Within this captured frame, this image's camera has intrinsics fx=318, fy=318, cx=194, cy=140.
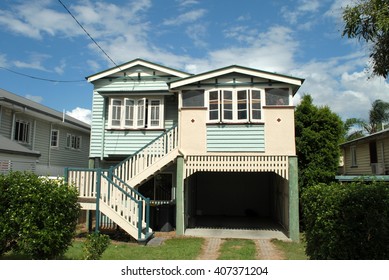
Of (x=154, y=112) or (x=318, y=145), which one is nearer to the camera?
(x=318, y=145)

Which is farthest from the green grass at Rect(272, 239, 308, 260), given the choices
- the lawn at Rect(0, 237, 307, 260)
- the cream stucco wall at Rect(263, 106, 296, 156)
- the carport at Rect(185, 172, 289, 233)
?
the carport at Rect(185, 172, 289, 233)

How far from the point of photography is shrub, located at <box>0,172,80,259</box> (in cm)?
604

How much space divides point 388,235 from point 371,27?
4.94m

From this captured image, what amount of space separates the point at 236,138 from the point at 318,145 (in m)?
3.47

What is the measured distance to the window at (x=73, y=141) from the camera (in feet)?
72.6

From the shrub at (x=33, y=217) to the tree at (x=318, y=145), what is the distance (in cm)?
927

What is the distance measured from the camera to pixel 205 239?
10.8 meters

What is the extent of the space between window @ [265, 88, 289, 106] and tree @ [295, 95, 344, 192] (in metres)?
1.69

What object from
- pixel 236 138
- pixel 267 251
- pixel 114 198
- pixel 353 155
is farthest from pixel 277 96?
pixel 353 155

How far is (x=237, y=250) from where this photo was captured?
9.09 meters

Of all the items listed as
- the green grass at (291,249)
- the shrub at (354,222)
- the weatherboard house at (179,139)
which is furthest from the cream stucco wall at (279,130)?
the shrub at (354,222)

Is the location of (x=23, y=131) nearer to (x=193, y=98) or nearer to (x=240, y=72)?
(x=193, y=98)

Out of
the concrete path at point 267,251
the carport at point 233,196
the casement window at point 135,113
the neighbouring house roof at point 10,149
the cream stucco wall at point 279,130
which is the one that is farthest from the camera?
the carport at point 233,196

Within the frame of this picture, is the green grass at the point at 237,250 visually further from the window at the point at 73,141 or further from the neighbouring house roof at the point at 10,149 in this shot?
the window at the point at 73,141
